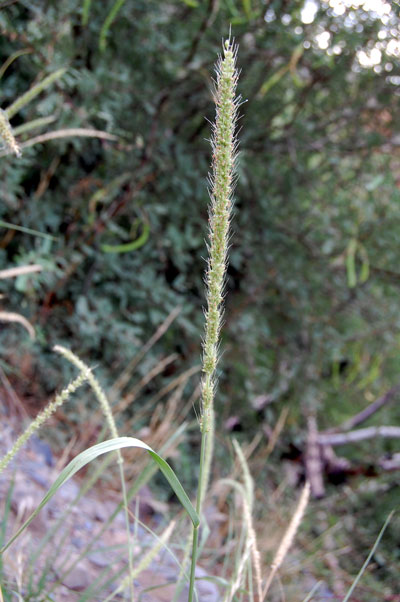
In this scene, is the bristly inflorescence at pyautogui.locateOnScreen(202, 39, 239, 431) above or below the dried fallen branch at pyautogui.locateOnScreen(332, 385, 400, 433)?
above

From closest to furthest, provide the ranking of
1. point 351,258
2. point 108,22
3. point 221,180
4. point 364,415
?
point 221,180 < point 108,22 < point 351,258 < point 364,415

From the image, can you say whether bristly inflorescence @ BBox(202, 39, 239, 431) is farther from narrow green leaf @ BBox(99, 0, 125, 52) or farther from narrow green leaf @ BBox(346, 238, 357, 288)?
narrow green leaf @ BBox(346, 238, 357, 288)

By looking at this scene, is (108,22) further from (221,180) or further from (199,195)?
(221,180)

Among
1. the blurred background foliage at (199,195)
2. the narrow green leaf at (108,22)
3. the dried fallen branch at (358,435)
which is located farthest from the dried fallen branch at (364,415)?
the narrow green leaf at (108,22)

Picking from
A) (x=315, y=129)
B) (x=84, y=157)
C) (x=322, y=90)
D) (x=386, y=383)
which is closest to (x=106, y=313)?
(x=84, y=157)

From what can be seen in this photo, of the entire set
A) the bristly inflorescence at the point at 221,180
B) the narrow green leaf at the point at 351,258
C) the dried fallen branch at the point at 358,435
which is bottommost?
the dried fallen branch at the point at 358,435

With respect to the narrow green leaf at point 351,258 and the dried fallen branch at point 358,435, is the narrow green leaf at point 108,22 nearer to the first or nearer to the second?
the narrow green leaf at point 351,258

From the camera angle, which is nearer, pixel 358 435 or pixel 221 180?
pixel 221 180

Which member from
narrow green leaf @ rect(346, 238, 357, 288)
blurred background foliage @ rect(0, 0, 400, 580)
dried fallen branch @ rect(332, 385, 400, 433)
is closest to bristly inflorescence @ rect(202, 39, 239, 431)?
blurred background foliage @ rect(0, 0, 400, 580)

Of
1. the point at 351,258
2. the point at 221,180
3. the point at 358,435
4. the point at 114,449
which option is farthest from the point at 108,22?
the point at 358,435
